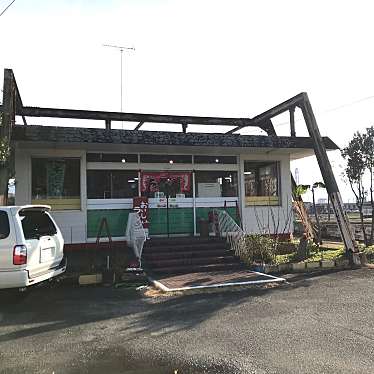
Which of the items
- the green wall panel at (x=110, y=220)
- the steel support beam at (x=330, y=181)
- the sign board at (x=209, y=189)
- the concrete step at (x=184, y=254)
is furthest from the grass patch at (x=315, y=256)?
the green wall panel at (x=110, y=220)

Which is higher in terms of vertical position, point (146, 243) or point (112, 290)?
point (146, 243)

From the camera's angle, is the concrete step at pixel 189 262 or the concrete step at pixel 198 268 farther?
the concrete step at pixel 189 262

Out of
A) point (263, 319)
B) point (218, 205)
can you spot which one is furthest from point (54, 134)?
point (263, 319)

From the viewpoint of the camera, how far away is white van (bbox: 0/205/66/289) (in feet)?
22.3

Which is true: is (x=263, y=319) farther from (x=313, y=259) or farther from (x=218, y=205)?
(x=218, y=205)

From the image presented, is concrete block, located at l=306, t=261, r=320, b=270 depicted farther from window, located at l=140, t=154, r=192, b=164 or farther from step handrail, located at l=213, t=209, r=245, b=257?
window, located at l=140, t=154, r=192, b=164

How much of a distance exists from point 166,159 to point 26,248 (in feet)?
23.5

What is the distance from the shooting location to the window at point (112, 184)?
12766 millimetres

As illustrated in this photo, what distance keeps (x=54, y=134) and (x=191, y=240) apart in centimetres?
491

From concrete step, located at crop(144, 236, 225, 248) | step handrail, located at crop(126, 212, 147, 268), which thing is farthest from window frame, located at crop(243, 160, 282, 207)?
step handrail, located at crop(126, 212, 147, 268)

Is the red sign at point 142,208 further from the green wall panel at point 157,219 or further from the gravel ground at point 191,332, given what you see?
the gravel ground at point 191,332

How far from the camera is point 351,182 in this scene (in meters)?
15.7

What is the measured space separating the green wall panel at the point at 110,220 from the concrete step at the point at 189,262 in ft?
6.53

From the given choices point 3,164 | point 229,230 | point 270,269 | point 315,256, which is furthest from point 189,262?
point 3,164
